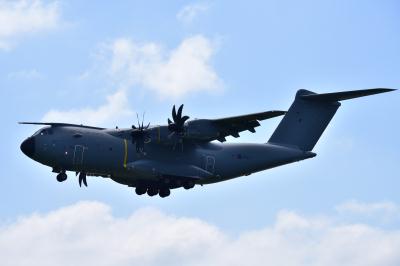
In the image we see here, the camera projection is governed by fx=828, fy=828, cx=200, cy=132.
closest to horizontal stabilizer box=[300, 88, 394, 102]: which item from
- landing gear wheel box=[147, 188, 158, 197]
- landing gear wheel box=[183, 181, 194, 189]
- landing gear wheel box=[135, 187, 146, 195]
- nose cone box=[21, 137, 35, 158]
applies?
landing gear wheel box=[183, 181, 194, 189]

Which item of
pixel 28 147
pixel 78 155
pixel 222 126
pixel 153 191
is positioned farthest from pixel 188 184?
pixel 28 147

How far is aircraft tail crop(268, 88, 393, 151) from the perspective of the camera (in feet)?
99.6

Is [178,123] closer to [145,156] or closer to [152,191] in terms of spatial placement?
[145,156]

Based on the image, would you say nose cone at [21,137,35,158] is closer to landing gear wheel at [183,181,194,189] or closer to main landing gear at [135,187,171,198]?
main landing gear at [135,187,171,198]

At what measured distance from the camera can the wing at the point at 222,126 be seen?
27.2 m

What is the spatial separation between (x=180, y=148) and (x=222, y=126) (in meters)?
1.73

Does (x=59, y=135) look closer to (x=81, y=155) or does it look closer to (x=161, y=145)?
(x=81, y=155)

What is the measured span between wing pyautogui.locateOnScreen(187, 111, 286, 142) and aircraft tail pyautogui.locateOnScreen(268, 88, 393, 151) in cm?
275

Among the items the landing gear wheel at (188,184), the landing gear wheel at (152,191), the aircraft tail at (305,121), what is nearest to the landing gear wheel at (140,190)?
the landing gear wheel at (152,191)

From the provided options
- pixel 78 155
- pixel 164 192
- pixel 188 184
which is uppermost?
pixel 78 155

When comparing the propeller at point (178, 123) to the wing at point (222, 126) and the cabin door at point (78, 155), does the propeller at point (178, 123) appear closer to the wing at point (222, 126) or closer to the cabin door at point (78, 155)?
the wing at point (222, 126)

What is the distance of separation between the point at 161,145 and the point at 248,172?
3579 millimetres

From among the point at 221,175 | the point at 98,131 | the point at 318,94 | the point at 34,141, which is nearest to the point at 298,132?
the point at 318,94

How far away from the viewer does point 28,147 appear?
2653 centimetres
